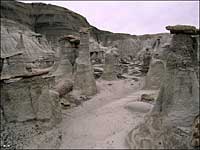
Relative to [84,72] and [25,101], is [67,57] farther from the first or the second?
[25,101]

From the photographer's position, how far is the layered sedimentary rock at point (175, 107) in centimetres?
396

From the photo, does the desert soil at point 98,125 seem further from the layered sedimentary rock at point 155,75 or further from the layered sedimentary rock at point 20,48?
the layered sedimentary rock at point 20,48

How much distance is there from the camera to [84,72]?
8.69 m

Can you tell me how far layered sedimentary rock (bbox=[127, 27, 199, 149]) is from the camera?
396 centimetres

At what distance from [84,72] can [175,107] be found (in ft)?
16.3

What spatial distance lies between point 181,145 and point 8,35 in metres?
24.4

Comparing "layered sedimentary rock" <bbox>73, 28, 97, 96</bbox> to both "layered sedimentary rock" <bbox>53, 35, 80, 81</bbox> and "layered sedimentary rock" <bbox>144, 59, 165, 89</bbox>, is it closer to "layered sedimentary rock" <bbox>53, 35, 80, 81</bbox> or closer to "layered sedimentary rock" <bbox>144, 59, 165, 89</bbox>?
"layered sedimentary rock" <bbox>53, 35, 80, 81</bbox>

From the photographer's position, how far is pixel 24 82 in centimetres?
526

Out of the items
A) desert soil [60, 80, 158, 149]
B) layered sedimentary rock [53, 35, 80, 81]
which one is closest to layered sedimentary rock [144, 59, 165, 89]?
desert soil [60, 80, 158, 149]

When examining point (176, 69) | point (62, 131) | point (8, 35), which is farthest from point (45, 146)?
point (8, 35)

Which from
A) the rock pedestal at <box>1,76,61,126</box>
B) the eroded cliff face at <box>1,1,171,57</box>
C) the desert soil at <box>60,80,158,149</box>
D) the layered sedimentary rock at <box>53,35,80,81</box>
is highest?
the eroded cliff face at <box>1,1,171,57</box>

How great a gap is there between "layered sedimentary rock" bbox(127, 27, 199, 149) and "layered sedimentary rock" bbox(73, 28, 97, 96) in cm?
436

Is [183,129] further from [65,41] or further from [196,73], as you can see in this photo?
[65,41]

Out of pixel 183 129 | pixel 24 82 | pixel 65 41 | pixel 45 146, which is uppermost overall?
pixel 65 41
